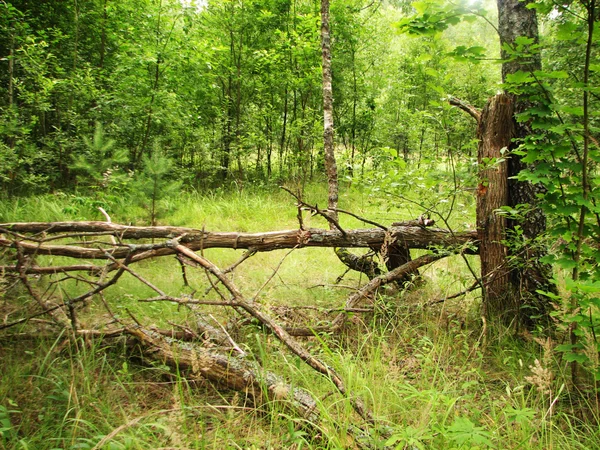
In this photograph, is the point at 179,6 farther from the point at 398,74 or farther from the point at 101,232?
the point at 398,74

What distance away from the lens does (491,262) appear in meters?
3.26

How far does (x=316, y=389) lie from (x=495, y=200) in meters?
2.39

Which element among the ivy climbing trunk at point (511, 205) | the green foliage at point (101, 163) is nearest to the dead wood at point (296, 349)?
the ivy climbing trunk at point (511, 205)

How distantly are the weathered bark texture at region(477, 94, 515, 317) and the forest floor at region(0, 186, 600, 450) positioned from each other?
27cm

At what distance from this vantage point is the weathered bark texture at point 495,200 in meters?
3.12

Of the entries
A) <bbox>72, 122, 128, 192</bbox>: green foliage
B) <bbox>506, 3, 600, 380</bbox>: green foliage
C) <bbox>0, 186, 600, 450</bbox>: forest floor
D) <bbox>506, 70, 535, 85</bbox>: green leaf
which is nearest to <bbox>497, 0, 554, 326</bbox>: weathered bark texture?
<bbox>0, 186, 600, 450</bbox>: forest floor

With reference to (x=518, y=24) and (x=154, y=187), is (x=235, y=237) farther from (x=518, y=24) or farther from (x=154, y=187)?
(x=518, y=24)

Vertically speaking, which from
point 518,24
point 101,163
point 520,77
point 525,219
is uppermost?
point 518,24

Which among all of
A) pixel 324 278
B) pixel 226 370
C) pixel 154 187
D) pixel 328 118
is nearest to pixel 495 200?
pixel 324 278

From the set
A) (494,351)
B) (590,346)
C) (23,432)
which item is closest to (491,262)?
(494,351)

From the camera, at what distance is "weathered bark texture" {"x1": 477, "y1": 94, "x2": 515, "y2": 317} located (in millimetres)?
3125

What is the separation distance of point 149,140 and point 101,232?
5.71 metres

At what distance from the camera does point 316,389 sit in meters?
2.21

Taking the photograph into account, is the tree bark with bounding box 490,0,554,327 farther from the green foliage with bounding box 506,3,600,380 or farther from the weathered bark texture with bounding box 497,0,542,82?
the green foliage with bounding box 506,3,600,380
